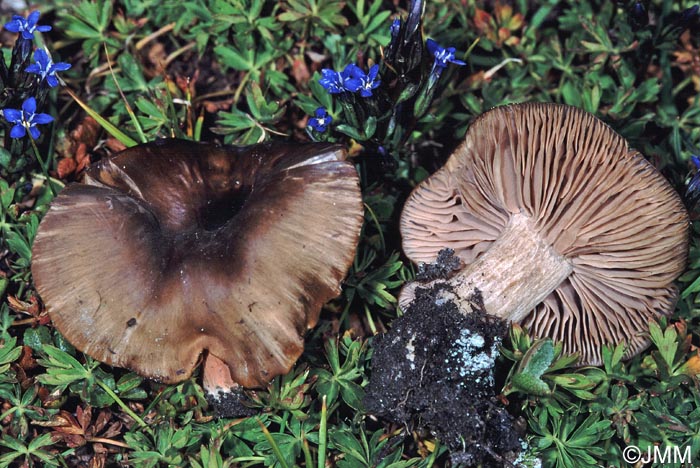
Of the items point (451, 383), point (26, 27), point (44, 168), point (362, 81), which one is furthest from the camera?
point (44, 168)

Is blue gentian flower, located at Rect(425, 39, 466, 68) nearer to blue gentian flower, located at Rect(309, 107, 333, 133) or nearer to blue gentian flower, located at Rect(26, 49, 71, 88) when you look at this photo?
blue gentian flower, located at Rect(309, 107, 333, 133)

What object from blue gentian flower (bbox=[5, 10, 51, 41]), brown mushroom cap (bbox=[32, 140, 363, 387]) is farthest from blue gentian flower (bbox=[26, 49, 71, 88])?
brown mushroom cap (bbox=[32, 140, 363, 387])

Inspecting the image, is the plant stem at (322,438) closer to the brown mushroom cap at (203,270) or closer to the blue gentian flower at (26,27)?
the brown mushroom cap at (203,270)

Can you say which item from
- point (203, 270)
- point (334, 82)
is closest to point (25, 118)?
point (203, 270)

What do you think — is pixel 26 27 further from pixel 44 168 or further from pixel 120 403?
pixel 120 403

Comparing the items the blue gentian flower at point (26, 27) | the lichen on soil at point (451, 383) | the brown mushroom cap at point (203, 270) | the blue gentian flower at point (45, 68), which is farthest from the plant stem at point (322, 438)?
the blue gentian flower at point (26, 27)
